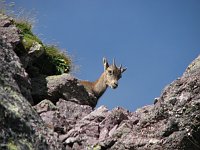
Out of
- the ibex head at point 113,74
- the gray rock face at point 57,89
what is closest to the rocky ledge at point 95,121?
the gray rock face at point 57,89

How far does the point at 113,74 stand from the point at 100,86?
2118 mm

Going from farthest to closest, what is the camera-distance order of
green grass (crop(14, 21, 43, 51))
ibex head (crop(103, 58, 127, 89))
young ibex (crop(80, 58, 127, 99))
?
ibex head (crop(103, 58, 127, 89))
young ibex (crop(80, 58, 127, 99))
green grass (crop(14, 21, 43, 51))

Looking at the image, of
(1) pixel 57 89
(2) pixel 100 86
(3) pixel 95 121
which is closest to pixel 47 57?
(1) pixel 57 89

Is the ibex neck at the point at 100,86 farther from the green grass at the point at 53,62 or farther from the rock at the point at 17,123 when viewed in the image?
the rock at the point at 17,123

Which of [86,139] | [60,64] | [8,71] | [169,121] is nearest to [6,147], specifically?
[8,71]

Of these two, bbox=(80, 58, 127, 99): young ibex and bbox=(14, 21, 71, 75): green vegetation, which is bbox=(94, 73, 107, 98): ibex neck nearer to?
bbox=(80, 58, 127, 99): young ibex

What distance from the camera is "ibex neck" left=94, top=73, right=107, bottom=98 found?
27450mm

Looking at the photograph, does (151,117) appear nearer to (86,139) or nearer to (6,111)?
(86,139)

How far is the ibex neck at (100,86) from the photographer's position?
90.1 ft

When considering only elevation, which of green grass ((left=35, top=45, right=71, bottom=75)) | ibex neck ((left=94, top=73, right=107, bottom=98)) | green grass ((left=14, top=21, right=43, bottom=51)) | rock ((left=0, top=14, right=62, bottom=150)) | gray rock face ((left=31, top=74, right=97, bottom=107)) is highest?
ibex neck ((left=94, top=73, right=107, bottom=98))

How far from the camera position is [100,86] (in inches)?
1102

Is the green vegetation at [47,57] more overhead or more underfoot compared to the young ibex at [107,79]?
more underfoot

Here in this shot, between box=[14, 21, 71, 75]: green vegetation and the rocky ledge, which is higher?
box=[14, 21, 71, 75]: green vegetation

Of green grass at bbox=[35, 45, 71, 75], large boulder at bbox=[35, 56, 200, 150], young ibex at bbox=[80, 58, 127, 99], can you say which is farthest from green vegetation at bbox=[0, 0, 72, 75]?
young ibex at bbox=[80, 58, 127, 99]
